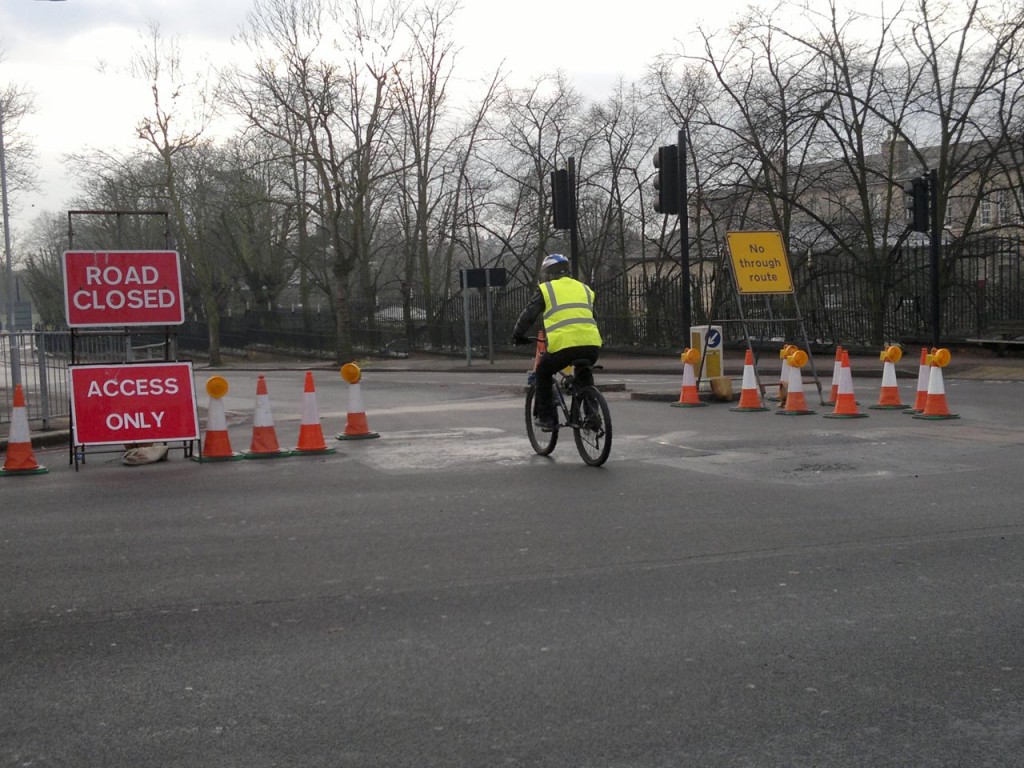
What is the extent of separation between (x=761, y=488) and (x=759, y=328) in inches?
867

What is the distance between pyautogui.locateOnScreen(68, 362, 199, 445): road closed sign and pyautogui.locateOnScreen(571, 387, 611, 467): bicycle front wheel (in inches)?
148

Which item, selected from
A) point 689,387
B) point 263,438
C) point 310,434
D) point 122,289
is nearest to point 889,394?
point 689,387

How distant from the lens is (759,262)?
15805mm

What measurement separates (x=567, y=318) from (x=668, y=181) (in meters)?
7.34

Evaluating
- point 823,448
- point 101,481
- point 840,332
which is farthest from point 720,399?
point 840,332

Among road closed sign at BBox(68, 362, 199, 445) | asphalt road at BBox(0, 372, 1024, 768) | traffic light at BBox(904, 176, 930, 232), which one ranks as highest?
traffic light at BBox(904, 176, 930, 232)

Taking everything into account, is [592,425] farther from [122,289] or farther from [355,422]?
[122,289]

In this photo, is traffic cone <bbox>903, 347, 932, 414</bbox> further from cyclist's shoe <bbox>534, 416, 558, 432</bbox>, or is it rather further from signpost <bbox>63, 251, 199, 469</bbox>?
signpost <bbox>63, 251, 199, 469</bbox>

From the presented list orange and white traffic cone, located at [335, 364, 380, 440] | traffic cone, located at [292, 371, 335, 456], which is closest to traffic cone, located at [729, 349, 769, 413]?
orange and white traffic cone, located at [335, 364, 380, 440]

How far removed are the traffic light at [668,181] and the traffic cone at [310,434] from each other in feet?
23.1

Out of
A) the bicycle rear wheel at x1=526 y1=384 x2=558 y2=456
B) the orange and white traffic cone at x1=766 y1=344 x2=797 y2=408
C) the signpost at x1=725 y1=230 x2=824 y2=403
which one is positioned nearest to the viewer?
the bicycle rear wheel at x1=526 y1=384 x2=558 y2=456

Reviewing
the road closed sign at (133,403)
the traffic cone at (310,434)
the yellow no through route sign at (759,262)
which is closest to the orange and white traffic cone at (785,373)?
the yellow no through route sign at (759,262)

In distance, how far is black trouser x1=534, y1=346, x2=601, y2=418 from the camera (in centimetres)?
963

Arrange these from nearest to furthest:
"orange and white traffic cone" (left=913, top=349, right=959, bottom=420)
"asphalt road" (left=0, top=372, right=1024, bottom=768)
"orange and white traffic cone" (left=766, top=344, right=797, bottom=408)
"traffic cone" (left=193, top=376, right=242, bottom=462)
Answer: "asphalt road" (left=0, top=372, right=1024, bottom=768) < "traffic cone" (left=193, top=376, right=242, bottom=462) < "orange and white traffic cone" (left=913, top=349, right=959, bottom=420) < "orange and white traffic cone" (left=766, top=344, right=797, bottom=408)
